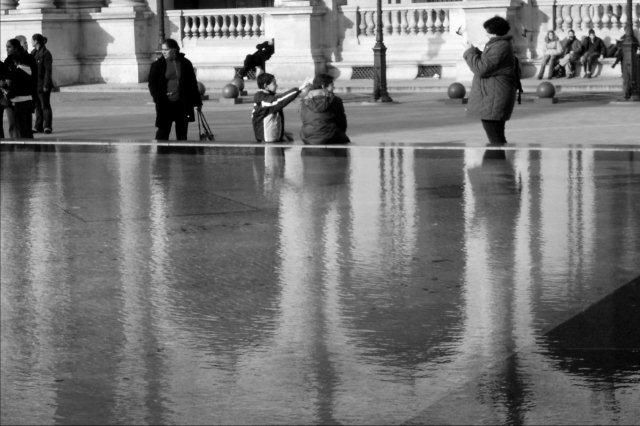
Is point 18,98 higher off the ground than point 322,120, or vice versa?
point 18,98

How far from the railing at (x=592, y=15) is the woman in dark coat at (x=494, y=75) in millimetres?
18834

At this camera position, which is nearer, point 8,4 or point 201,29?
point 201,29

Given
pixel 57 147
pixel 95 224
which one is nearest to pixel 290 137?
pixel 57 147

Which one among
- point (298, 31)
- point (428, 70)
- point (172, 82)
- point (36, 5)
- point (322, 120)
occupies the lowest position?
point (428, 70)

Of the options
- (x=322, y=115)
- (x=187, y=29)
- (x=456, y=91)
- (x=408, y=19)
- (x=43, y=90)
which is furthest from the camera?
(x=187, y=29)

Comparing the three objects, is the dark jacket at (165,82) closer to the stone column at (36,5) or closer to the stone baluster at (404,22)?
the stone baluster at (404,22)

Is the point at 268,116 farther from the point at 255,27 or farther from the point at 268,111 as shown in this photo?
the point at 255,27

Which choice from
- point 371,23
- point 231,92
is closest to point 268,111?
point 231,92

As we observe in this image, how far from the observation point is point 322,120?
675 inches

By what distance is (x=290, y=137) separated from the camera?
18.2 m

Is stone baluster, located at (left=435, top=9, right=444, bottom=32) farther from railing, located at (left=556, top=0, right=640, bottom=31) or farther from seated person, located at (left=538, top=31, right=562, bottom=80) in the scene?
seated person, located at (left=538, top=31, right=562, bottom=80)

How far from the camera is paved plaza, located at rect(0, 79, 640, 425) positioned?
6469 millimetres

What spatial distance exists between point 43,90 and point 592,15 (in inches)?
612

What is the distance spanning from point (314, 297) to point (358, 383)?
2.03 metres
